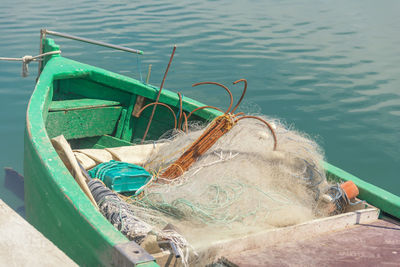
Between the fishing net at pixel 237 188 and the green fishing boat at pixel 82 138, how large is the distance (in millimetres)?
412

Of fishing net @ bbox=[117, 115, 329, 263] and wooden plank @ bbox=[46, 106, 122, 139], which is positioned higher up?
fishing net @ bbox=[117, 115, 329, 263]

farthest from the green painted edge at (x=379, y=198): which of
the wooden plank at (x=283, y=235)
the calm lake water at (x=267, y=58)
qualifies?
the calm lake water at (x=267, y=58)

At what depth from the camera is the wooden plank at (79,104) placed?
5.46 meters

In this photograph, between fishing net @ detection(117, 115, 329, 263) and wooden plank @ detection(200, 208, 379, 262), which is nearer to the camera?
wooden plank @ detection(200, 208, 379, 262)

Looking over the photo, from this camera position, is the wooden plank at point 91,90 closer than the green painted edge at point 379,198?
No

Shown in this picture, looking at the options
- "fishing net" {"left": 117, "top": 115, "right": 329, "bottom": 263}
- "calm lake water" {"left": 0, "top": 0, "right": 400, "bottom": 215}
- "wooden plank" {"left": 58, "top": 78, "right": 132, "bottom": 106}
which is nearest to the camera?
"fishing net" {"left": 117, "top": 115, "right": 329, "bottom": 263}

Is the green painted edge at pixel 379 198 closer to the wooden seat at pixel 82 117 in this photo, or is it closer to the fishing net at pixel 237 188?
the fishing net at pixel 237 188

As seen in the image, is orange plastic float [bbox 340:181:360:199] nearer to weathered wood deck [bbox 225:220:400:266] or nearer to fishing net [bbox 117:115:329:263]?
fishing net [bbox 117:115:329:263]

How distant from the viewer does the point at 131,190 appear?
4086 millimetres

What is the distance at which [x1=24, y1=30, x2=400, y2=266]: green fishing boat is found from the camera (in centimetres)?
281

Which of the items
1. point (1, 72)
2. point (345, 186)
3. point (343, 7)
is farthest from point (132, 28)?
point (345, 186)

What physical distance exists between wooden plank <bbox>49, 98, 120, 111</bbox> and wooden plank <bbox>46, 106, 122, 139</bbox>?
0.17ft

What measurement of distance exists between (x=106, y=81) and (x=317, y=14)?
17690mm

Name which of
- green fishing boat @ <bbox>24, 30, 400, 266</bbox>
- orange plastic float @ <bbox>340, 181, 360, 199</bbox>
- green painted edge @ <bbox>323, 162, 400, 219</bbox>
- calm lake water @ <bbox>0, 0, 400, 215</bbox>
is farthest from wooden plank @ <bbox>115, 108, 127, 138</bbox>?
orange plastic float @ <bbox>340, 181, 360, 199</bbox>
